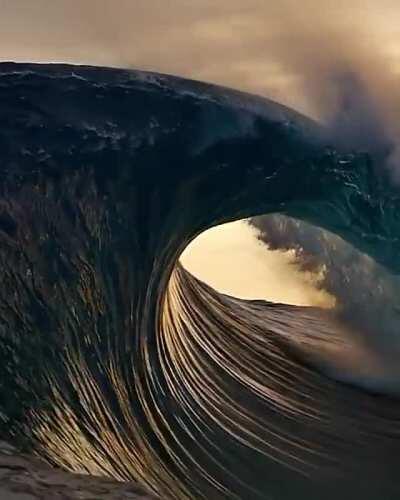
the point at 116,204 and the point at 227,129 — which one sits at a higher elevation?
the point at 227,129

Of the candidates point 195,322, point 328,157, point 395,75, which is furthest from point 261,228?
point 395,75

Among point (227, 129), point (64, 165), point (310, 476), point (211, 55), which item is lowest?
point (310, 476)

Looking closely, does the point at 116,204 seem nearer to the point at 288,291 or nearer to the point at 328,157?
the point at 328,157

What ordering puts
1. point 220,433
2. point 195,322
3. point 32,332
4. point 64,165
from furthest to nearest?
point 195,322, point 220,433, point 64,165, point 32,332

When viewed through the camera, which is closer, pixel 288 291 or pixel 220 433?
pixel 220 433

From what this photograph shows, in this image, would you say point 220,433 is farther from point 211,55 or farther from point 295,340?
point 211,55

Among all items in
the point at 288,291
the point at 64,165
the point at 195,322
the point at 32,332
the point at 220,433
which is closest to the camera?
the point at 32,332

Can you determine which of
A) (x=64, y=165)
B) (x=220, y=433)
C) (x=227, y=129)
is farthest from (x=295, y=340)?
(x=64, y=165)
